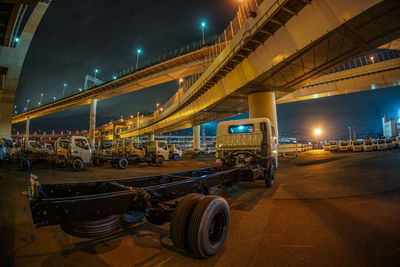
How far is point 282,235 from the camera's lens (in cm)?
331

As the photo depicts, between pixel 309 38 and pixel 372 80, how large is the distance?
22.0m

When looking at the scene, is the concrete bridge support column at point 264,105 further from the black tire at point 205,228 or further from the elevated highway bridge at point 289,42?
the black tire at point 205,228

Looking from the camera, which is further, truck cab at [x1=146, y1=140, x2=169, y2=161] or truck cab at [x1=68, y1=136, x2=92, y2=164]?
truck cab at [x1=146, y1=140, x2=169, y2=161]

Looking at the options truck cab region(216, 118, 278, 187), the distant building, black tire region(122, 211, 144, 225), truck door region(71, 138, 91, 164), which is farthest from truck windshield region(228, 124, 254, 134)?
the distant building

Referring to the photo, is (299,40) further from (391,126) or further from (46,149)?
(391,126)

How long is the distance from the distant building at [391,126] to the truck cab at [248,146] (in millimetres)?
85468

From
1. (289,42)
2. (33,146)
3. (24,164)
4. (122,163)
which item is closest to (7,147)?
(24,164)

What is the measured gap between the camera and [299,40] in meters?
9.84

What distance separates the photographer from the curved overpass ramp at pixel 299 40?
8.08 m

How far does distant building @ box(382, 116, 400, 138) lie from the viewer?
66550 millimetres

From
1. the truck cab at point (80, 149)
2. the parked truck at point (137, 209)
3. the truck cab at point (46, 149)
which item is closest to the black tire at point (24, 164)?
the truck cab at point (80, 149)

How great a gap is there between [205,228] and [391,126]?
96.0 metres

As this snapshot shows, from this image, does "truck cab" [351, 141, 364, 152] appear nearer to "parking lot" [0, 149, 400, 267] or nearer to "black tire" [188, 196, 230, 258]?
"parking lot" [0, 149, 400, 267]

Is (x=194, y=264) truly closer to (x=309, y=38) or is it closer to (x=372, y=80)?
(x=309, y=38)
